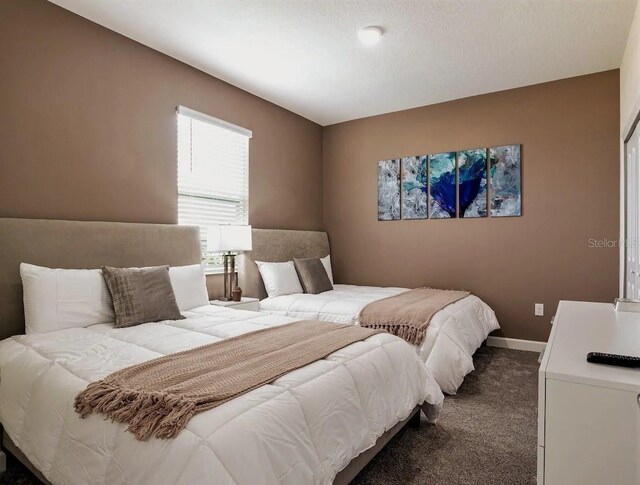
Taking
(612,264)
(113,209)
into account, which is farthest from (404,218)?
(113,209)

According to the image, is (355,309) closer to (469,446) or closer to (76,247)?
(469,446)

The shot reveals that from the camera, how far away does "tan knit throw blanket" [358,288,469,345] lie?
2.97 meters

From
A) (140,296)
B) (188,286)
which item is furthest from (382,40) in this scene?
(140,296)

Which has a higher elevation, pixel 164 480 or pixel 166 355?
pixel 166 355

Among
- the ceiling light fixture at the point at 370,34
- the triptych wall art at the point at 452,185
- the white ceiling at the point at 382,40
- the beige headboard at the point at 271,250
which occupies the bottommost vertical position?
the beige headboard at the point at 271,250

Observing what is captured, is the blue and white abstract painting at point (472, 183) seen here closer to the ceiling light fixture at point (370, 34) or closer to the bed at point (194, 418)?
the ceiling light fixture at point (370, 34)

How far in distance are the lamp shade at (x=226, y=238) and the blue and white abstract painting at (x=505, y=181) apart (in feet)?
8.84

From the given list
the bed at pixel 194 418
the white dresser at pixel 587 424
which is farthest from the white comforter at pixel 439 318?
the white dresser at pixel 587 424

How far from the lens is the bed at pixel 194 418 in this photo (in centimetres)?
119

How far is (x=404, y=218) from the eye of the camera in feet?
16.0

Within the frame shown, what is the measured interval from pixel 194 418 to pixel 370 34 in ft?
9.45

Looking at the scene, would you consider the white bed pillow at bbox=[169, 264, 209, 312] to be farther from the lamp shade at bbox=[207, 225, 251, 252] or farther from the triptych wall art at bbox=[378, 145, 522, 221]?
the triptych wall art at bbox=[378, 145, 522, 221]

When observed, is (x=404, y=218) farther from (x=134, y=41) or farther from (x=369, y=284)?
(x=134, y=41)

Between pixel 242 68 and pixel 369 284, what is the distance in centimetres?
295
